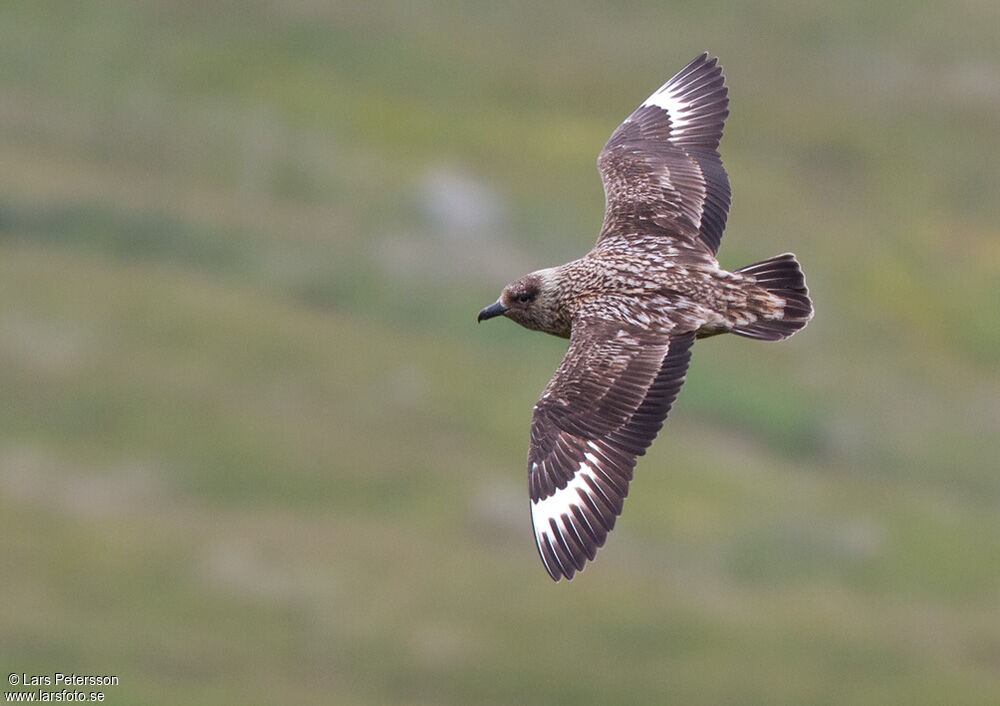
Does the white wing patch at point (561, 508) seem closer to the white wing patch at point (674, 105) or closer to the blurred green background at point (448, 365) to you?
the white wing patch at point (674, 105)

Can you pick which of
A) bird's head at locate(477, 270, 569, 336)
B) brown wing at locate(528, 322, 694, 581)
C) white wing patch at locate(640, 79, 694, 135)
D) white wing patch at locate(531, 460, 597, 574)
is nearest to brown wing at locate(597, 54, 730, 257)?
white wing patch at locate(640, 79, 694, 135)

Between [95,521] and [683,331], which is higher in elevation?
[95,521]

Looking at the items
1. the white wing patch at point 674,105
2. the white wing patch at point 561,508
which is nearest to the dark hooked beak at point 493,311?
the white wing patch at point 561,508

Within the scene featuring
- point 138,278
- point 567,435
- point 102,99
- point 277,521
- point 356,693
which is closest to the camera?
point 567,435

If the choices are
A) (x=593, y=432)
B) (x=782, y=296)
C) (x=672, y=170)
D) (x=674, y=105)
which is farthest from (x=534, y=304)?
(x=674, y=105)

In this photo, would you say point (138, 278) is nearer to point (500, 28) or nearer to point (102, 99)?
point (102, 99)

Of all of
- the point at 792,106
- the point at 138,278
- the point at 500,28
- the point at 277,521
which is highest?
the point at 500,28

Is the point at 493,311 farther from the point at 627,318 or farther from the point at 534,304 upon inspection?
the point at 627,318

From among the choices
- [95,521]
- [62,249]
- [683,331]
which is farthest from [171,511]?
[683,331]

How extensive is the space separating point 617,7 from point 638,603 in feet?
76.1

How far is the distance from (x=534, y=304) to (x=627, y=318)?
0.84 m

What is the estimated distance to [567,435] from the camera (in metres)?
13.1

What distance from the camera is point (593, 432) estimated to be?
1305cm

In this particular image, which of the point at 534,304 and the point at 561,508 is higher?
the point at 534,304
